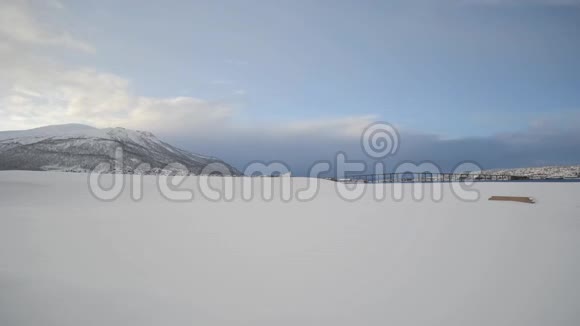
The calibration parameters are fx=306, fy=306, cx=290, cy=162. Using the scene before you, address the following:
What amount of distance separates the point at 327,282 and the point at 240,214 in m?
3.94

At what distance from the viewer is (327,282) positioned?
256 cm

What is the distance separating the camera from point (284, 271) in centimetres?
281

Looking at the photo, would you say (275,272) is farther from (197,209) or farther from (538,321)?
(197,209)

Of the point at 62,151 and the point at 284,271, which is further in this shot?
the point at 62,151

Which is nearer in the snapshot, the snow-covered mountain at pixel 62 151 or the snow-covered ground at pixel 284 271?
the snow-covered ground at pixel 284 271

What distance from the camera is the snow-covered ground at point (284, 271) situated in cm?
204

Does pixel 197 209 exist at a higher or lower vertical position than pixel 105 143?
lower

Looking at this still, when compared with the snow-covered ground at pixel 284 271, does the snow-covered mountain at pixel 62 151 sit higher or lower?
higher

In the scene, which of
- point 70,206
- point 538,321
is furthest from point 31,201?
point 538,321

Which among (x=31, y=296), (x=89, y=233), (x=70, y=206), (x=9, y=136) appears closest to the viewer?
(x=31, y=296)

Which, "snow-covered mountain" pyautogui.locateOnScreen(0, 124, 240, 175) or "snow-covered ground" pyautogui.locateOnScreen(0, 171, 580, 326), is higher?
"snow-covered mountain" pyautogui.locateOnScreen(0, 124, 240, 175)

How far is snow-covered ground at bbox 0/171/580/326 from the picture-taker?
2.04 m

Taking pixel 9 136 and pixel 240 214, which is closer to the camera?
pixel 240 214

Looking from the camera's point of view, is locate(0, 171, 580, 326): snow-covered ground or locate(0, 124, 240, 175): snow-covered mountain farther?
locate(0, 124, 240, 175): snow-covered mountain
